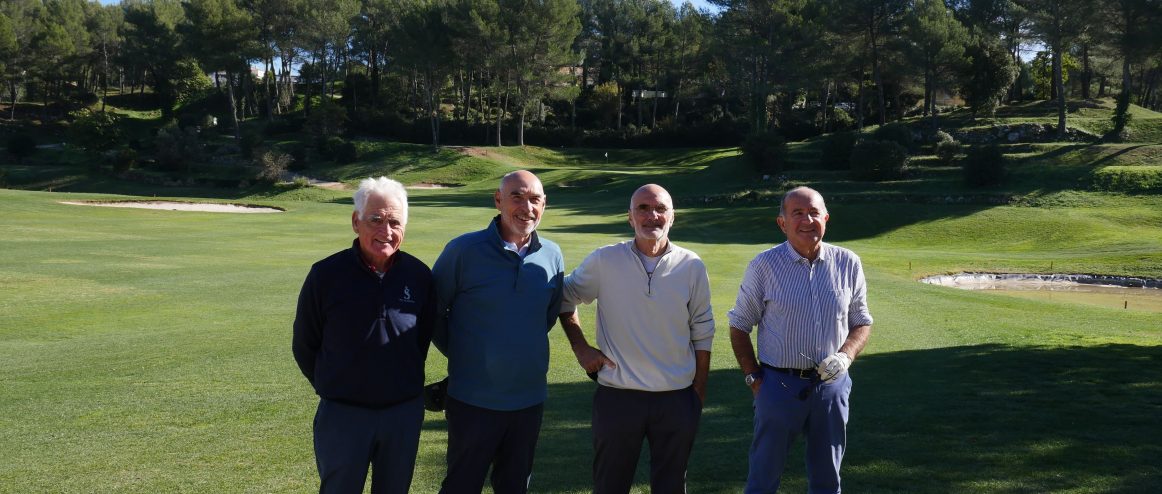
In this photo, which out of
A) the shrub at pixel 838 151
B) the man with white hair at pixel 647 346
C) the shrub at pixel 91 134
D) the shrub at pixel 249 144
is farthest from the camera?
the shrub at pixel 249 144

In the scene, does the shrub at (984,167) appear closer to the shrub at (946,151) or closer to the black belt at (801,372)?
the shrub at (946,151)

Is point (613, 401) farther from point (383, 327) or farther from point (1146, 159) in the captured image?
point (1146, 159)

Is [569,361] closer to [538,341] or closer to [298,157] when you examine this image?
[538,341]

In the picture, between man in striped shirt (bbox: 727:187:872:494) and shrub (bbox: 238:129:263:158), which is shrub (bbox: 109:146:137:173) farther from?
man in striped shirt (bbox: 727:187:872:494)

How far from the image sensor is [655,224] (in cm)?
473

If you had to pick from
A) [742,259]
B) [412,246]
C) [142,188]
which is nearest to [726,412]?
[742,259]

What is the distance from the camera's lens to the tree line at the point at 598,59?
164ft

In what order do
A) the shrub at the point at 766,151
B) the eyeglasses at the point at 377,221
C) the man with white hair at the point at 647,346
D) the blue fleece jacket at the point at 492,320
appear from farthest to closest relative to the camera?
the shrub at the point at 766,151
the man with white hair at the point at 647,346
the blue fleece jacket at the point at 492,320
the eyeglasses at the point at 377,221

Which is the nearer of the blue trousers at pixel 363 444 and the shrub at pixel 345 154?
the blue trousers at pixel 363 444

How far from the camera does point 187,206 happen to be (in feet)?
122

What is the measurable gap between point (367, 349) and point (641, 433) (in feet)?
5.12

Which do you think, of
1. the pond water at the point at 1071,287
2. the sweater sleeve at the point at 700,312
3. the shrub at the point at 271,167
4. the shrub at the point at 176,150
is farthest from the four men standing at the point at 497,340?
the shrub at the point at 176,150

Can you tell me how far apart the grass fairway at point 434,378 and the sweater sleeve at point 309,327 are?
1623 mm

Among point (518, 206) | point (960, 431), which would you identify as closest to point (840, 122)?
point (960, 431)
